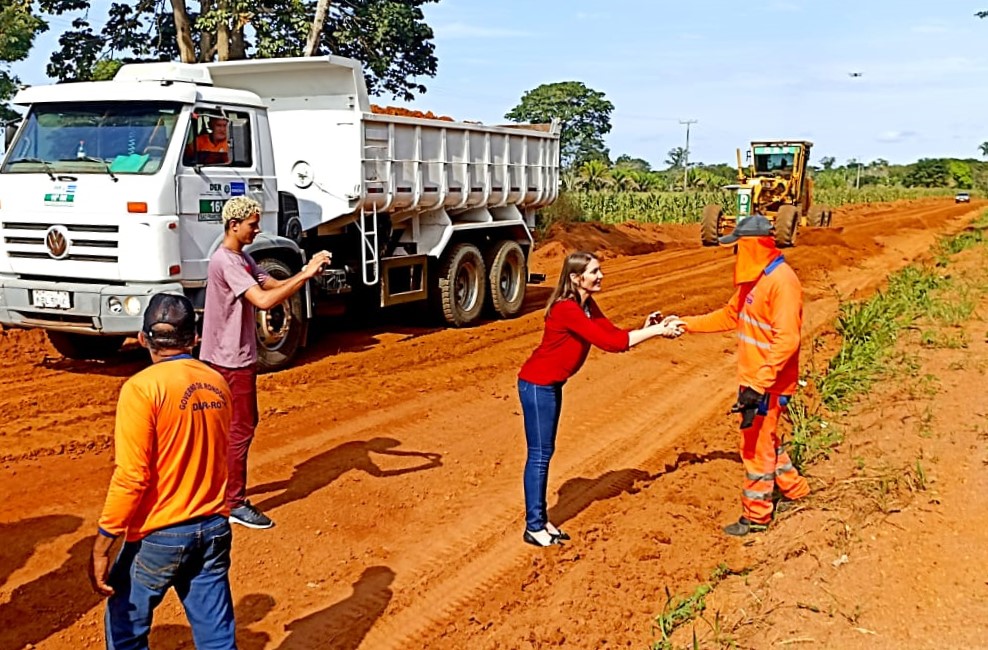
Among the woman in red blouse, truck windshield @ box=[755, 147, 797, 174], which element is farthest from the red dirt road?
truck windshield @ box=[755, 147, 797, 174]

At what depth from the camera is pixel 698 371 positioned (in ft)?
34.5

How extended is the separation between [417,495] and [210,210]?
13.2ft

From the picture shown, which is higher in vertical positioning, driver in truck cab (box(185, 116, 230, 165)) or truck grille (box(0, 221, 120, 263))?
driver in truck cab (box(185, 116, 230, 165))

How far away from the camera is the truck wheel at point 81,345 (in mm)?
9945

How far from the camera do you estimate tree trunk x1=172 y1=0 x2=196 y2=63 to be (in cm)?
1867

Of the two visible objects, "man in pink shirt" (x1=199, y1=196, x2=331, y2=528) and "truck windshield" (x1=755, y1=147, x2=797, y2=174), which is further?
"truck windshield" (x1=755, y1=147, x2=797, y2=174)

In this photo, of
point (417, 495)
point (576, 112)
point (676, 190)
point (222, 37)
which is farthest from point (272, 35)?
point (576, 112)

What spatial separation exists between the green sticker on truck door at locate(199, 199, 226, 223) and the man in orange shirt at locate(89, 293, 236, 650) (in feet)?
19.4

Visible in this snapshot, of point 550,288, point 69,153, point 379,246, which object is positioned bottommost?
point 550,288

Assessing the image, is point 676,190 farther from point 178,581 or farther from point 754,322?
point 178,581

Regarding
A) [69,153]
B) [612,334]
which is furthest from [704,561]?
[69,153]

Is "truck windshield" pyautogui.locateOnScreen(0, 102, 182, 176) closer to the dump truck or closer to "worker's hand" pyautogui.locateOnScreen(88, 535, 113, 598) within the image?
the dump truck

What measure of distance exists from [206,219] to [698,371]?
5.26 m

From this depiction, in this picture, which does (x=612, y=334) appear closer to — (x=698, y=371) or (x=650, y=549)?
(x=650, y=549)
